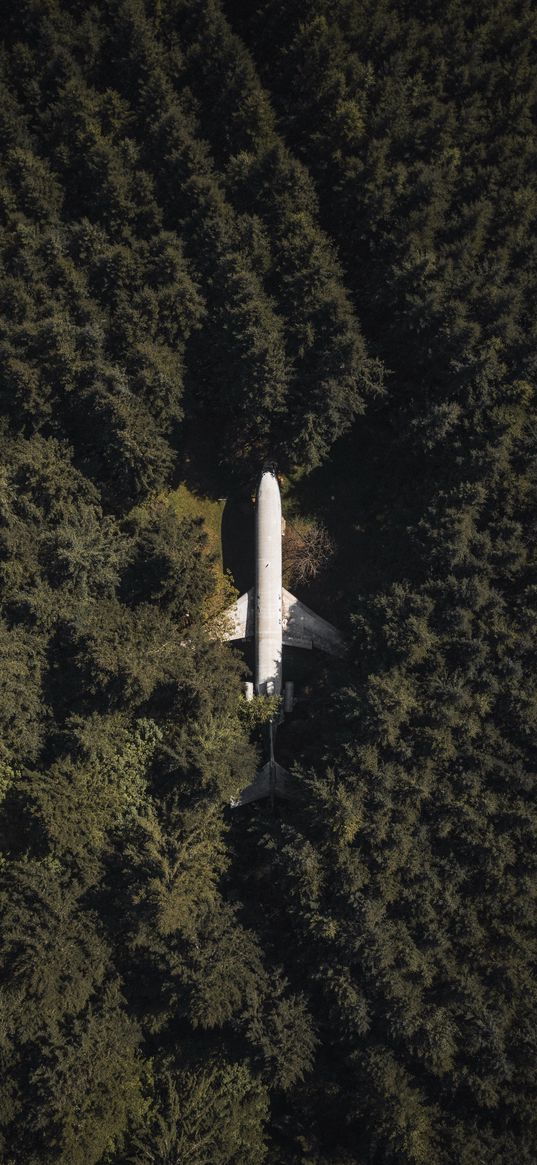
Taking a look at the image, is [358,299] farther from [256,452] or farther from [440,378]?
[256,452]

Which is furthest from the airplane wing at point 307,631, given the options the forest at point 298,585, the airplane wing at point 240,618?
the airplane wing at point 240,618

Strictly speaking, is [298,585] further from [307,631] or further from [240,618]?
[240,618]

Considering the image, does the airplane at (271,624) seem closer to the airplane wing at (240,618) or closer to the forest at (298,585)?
the airplane wing at (240,618)

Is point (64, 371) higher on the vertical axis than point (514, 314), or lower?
lower

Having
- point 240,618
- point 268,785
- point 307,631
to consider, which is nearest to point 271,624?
point 240,618

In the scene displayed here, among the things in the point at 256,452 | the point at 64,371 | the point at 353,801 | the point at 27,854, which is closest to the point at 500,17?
the point at 256,452

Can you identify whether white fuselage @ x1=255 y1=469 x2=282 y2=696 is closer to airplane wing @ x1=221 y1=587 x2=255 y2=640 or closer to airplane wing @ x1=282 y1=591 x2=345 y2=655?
airplane wing @ x1=282 y1=591 x2=345 y2=655

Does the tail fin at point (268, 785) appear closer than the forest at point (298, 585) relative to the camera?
No
